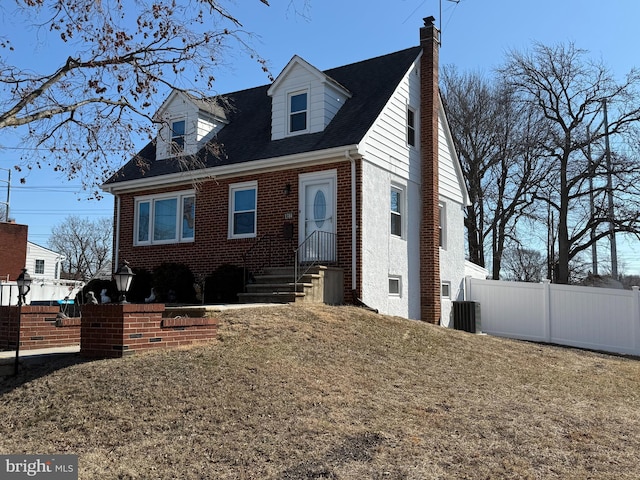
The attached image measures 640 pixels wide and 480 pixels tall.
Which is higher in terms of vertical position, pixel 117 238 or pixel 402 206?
pixel 402 206

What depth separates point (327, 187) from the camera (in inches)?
544

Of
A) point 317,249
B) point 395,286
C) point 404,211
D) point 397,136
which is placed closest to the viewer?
point 317,249

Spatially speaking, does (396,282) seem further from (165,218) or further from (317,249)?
(165,218)

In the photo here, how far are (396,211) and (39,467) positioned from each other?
445 inches

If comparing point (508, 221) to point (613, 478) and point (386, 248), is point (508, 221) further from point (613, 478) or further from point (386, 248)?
point (613, 478)

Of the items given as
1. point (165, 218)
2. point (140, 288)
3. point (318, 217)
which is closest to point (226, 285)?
point (318, 217)

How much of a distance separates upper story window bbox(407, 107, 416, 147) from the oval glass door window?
3.40 meters

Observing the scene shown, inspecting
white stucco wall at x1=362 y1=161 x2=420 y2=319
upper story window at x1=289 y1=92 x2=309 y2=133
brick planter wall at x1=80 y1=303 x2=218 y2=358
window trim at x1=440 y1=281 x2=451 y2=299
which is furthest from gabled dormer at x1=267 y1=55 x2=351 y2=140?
brick planter wall at x1=80 y1=303 x2=218 y2=358

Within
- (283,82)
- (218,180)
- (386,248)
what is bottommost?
(386,248)

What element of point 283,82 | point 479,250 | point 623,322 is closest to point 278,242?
point 283,82

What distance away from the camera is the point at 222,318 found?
29.8 ft

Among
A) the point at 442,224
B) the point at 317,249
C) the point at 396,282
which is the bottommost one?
the point at 396,282

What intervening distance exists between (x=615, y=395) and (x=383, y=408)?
4.56 m

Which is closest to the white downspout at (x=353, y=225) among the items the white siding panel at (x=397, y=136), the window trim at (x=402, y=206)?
the white siding panel at (x=397, y=136)
